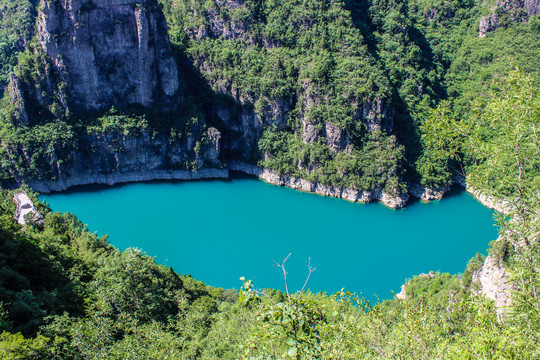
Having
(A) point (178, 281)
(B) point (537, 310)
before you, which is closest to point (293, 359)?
(B) point (537, 310)

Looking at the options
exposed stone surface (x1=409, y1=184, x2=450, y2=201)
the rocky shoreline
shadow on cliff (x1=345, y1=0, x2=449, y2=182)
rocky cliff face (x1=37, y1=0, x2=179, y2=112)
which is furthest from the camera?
shadow on cliff (x1=345, y1=0, x2=449, y2=182)

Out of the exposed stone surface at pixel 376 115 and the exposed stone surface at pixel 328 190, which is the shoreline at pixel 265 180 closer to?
the exposed stone surface at pixel 328 190

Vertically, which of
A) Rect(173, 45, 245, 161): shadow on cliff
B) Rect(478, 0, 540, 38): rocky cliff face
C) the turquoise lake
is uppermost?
Rect(478, 0, 540, 38): rocky cliff face

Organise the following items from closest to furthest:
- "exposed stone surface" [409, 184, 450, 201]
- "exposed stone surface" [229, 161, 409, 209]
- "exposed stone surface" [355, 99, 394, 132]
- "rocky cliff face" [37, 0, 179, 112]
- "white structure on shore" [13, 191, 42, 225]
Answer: "white structure on shore" [13, 191, 42, 225], "exposed stone surface" [229, 161, 409, 209], "rocky cliff face" [37, 0, 179, 112], "exposed stone surface" [409, 184, 450, 201], "exposed stone surface" [355, 99, 394, 132]

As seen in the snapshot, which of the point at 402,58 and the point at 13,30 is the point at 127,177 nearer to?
the point at 13,30

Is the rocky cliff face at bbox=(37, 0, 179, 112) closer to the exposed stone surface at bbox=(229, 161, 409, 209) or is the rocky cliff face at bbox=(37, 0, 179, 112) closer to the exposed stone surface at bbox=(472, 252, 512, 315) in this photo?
the exposed stone surface at bbox=(229, 161, 409, 209)

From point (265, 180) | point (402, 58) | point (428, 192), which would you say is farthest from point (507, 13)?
point (265, 180)

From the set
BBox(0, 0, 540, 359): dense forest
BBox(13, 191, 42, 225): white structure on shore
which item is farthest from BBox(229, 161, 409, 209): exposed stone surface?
BBox(13, 191, 42, 225): white structure on shore

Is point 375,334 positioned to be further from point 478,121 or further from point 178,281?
point 178,281
